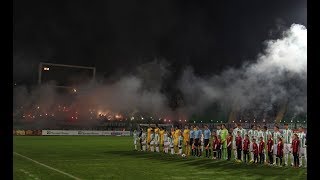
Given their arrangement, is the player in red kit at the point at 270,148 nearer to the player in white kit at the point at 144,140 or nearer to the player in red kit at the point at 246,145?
the player in red kit at the point at 246,145

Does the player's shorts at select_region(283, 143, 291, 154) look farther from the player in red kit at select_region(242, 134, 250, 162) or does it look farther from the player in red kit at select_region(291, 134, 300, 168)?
the player in red kit at select_region(242, 134, 250, 162)

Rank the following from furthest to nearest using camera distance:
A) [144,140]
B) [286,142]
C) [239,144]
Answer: [144,140], [239,144], [286,142]

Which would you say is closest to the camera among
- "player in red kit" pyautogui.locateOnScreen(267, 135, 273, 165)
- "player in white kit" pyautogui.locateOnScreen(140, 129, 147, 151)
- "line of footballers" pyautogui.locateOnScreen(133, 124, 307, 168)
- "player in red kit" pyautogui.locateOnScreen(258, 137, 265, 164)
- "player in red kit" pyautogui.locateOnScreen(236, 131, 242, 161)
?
"line of footballers" pyautogui.locateOnScreen(133, 124, 307, 168)

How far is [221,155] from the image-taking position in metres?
21.6

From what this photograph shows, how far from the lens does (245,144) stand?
19.1 m

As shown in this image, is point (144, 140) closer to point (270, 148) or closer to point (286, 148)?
point (270, 148)

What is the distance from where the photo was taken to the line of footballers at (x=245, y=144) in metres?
17.6

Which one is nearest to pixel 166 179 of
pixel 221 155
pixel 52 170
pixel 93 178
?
pixel 93 178

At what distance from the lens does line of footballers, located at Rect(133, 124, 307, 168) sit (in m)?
17.6

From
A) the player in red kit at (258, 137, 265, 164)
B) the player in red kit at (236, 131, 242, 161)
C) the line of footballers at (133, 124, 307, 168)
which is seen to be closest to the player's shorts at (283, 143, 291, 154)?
the line of footballers at (133, 124, 307, 168)

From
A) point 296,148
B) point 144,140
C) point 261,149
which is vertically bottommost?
point 144,140

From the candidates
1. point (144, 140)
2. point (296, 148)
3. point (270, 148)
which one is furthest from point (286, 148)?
point (144, 140)
